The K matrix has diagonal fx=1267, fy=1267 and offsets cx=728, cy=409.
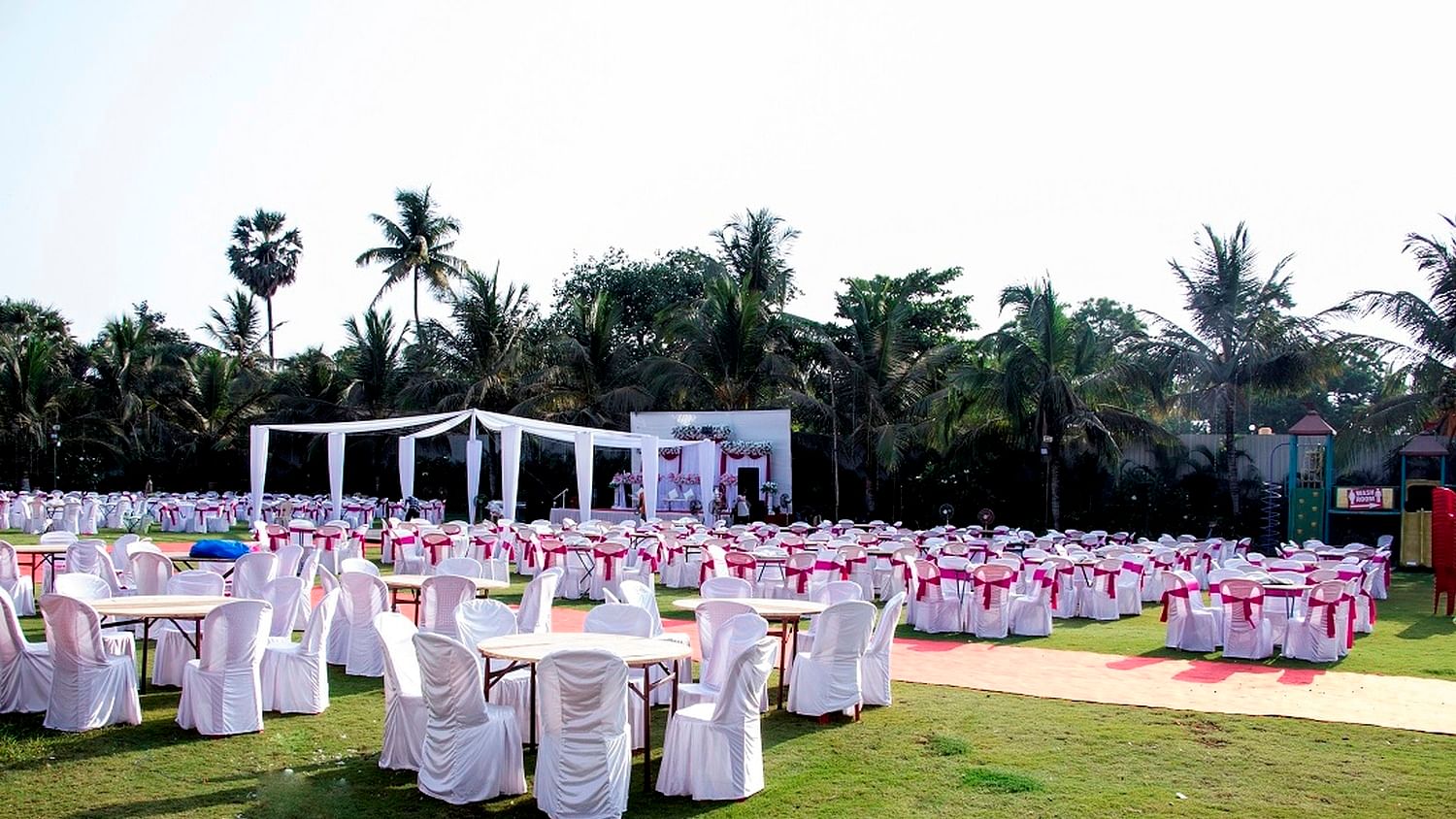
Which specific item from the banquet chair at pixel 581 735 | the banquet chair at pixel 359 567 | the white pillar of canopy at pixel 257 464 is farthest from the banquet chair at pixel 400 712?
the white pillar of canopy at pixel 257 464

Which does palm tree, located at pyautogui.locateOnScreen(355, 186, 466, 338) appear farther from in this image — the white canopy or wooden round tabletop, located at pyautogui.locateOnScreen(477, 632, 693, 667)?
wooden round tabletop, located at pyautogui.locateOnScreen(477, 632, 693, 667)

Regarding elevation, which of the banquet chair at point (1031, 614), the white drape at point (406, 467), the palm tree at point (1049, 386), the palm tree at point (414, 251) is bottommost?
the banquet chair at point (1031, 614)

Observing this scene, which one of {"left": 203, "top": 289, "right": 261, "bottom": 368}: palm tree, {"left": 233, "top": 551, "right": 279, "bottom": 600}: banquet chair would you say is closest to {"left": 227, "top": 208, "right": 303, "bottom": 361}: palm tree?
{"left": 203, "top": 289, "right": 261, "bottom": 368}: palm tree

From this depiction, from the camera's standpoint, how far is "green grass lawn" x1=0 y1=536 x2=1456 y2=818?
6.22 meters

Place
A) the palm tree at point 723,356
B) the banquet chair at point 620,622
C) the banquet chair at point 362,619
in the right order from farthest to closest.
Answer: the palm tree at point 723,356
the banquet chair at point 362,619
the banquet chair at point 620,622

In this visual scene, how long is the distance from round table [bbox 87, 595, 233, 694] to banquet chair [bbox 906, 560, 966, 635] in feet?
23.0

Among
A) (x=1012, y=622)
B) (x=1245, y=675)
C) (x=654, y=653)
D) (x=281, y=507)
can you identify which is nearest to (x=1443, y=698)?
(x=1245, y=675)

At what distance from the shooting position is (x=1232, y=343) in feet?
84.4

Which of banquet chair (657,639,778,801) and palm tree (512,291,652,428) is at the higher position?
palm tree (512,291,652,428)

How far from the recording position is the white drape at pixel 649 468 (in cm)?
2214

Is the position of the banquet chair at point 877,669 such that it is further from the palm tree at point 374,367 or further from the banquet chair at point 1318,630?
the palm tree at point 374,367

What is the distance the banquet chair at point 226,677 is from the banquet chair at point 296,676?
41 centimetres

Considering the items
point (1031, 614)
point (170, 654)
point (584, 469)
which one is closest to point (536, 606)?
point (170, 654)

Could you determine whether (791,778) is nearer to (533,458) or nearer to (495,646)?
(495,646)
